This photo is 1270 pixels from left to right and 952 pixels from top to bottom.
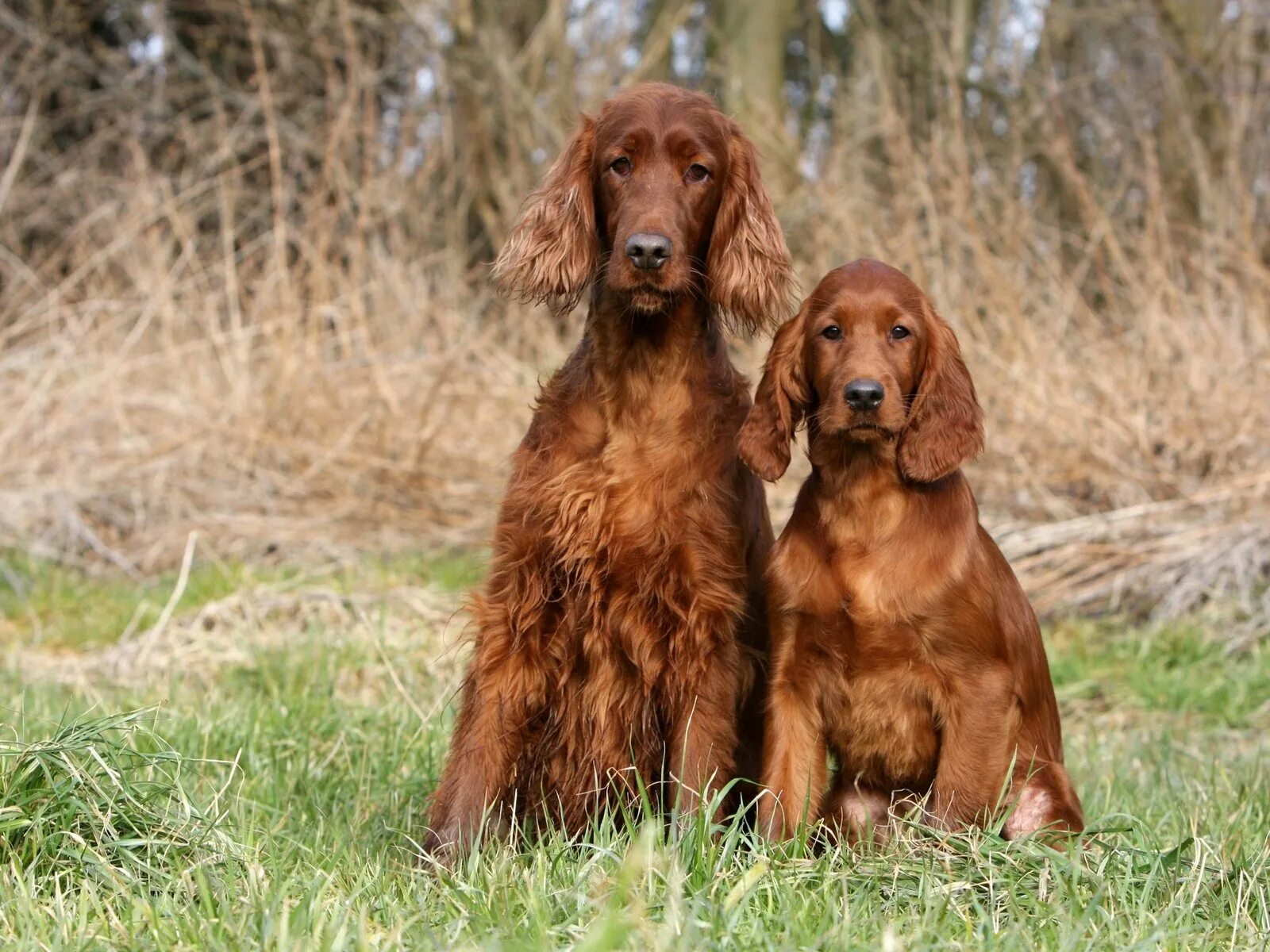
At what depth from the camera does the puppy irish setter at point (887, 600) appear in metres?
2.86

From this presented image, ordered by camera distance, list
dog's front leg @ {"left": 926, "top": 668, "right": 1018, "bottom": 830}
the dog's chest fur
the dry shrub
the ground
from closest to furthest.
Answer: the ground < dog's front leg @ {"left": 926, "top": 668, "right": 1018, "bottom": 830} < the dog's chest fur < the dry shrub

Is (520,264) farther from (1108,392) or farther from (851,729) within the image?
(1108,392)

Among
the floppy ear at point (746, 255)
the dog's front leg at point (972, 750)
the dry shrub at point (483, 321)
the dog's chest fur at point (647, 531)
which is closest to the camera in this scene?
the dog's front leg at point (972, 750)

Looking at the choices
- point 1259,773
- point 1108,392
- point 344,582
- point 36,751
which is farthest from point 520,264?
point 1108,392

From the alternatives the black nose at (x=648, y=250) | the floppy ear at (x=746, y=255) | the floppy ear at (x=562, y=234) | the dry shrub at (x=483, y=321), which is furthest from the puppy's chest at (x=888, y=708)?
the dry shrub at (x=483, y=321)

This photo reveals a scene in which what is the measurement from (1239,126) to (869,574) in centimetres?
430

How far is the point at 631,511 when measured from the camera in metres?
2.93

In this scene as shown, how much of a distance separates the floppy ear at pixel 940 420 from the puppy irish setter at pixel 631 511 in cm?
35

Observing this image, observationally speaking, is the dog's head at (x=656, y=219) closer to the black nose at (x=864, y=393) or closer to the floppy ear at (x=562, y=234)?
the floppy ear at (x=562, y=234)

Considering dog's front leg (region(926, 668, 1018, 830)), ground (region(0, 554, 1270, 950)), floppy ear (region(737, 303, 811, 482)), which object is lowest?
ground (region(0, 554, 1270, 950))

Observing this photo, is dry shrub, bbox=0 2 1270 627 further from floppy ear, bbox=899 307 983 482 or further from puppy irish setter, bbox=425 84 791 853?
puppy irish setter, bbox=425 84 791 853

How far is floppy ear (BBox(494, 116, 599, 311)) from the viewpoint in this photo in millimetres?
3158

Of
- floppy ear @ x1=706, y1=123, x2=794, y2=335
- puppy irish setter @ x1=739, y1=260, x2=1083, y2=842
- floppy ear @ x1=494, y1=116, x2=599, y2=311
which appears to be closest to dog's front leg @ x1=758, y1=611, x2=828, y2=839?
puppy irish setter @ x1=739, y1=260, x2=1083, y2=842

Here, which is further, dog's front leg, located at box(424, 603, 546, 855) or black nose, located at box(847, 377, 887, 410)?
dog's front leg, located at box(424, 603, 546, 855)
